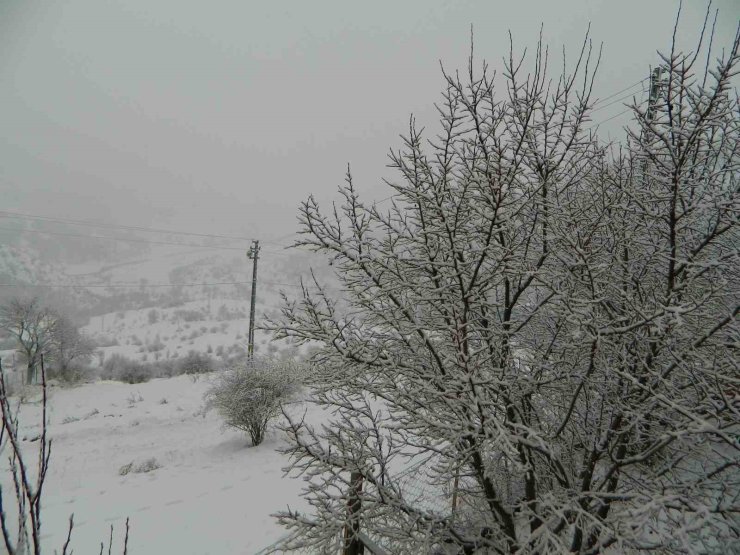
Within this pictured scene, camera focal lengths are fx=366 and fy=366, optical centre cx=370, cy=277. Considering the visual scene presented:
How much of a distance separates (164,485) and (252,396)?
2.66 meters

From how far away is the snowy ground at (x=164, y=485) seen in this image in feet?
19.4

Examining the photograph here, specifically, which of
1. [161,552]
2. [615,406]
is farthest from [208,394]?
[615,406]

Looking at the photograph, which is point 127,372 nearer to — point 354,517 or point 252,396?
point 252,396

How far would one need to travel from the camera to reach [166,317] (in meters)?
50.2

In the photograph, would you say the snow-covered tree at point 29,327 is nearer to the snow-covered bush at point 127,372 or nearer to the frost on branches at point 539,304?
the snow-covered bush at point 127,372

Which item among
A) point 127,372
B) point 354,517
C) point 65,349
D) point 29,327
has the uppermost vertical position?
point 354,517

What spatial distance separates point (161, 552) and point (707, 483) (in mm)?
6769

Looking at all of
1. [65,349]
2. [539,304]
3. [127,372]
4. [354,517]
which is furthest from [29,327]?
[539,304]

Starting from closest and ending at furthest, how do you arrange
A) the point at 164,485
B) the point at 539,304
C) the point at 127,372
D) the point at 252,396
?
the point at 539,304 → the point at 164,485 → the point at 252,396 → the point at 127,372

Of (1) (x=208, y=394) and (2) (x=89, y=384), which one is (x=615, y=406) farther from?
(2) (x=89, y=384)

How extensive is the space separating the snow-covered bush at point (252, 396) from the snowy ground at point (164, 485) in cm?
72

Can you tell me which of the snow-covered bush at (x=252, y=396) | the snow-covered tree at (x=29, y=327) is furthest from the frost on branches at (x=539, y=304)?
the snow-covered tree at (x=29, y=327)

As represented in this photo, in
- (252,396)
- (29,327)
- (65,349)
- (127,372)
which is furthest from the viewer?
(127,372)

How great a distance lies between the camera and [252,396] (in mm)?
9875
